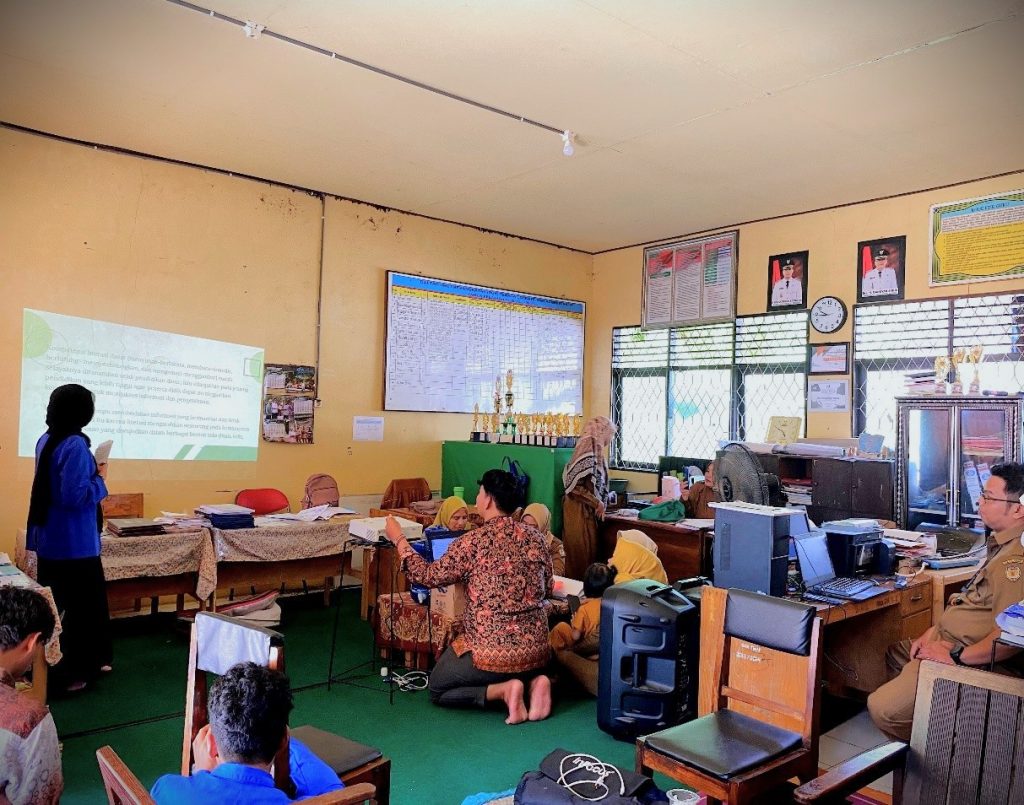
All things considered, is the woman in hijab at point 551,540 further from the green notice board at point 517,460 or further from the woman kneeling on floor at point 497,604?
the woman kneeling on floor at point 497,604

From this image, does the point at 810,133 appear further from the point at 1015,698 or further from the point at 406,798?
the point at 406,798

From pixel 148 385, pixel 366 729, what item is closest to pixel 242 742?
pixel 366 729

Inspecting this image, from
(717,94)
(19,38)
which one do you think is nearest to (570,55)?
(717,94)

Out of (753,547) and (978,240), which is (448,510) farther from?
(978,240)

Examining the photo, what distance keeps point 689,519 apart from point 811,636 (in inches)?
131

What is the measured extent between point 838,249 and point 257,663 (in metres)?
5.98

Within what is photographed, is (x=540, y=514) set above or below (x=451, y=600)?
above

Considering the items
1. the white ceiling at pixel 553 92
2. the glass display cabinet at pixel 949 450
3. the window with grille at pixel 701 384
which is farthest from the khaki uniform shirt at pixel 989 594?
the window with grille at pixel 701 384

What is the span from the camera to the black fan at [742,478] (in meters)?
4.57

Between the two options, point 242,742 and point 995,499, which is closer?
point 242,742

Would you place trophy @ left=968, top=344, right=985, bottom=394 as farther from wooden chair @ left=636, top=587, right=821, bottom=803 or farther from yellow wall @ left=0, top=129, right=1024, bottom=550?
wooden chair @ left=636, top=587, right=821, bottom=803

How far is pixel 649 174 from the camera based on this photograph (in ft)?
19.3

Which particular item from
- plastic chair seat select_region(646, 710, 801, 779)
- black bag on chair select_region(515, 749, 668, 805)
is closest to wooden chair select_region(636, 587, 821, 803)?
plastic chair seat select_region(646, 710, 801, 779)

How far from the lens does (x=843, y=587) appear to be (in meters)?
3.81
